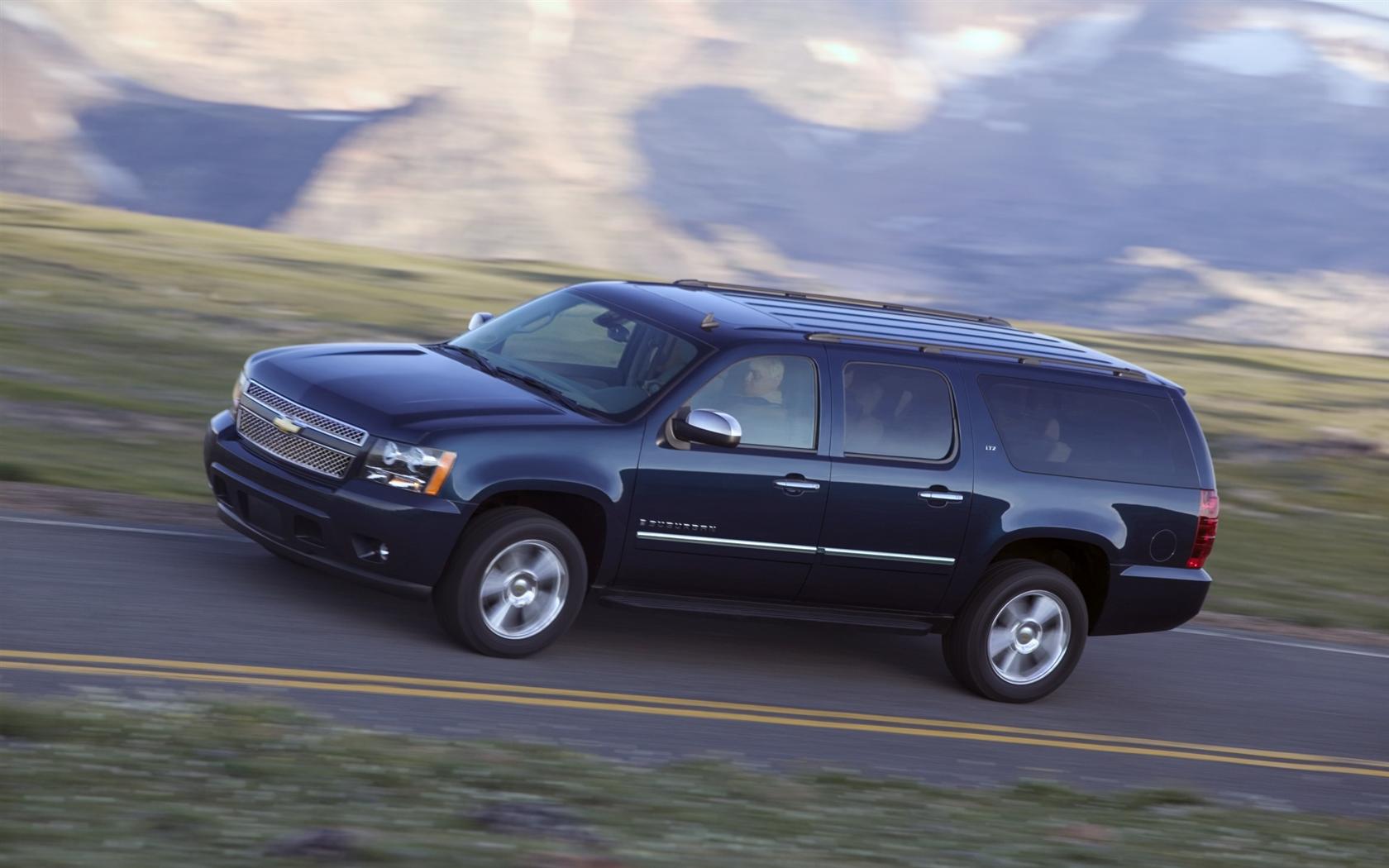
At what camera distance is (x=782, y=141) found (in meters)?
55.1

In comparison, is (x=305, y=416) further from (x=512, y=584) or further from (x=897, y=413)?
(x=897, y=413)

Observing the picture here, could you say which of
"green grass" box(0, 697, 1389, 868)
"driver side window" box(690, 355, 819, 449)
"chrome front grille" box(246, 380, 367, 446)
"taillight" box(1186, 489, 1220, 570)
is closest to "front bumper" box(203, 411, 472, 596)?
"chrome front grille" box(246, 380, 367, 446)

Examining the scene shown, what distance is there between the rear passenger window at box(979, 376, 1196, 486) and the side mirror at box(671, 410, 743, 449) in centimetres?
162

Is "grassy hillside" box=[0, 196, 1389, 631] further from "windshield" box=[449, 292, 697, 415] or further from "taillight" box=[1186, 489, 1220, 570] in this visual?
"taillight" box=[1186, 489, 1220, 570]

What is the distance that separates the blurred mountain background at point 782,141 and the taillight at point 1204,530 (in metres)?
32.6

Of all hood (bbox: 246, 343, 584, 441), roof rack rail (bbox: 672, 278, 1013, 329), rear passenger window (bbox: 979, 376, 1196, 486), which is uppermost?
roof rack rail (bbox: 672, 278, 1013, 329)

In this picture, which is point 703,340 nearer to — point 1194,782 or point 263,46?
point 1194,782

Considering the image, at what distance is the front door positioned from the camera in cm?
831

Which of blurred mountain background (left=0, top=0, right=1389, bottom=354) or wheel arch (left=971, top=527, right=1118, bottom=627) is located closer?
wheel arch (left=971, top=527, right=1118, bottom=627)

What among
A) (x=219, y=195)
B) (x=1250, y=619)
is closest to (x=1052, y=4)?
(x=219, y=195)

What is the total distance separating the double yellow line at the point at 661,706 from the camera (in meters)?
7.19

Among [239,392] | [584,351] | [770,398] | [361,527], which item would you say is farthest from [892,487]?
[239,392]

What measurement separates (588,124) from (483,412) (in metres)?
46.3

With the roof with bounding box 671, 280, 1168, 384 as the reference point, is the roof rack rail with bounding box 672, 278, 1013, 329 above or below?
above
